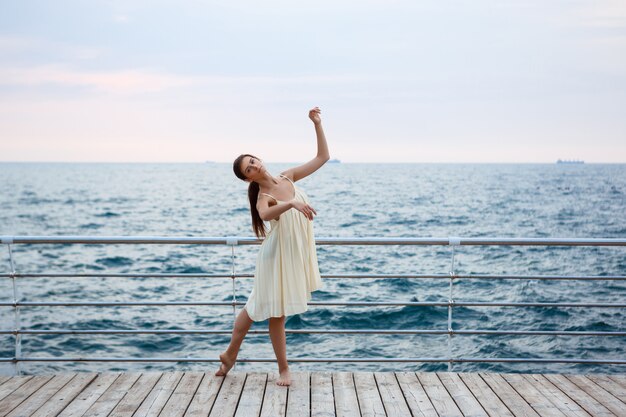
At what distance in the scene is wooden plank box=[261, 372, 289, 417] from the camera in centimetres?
314

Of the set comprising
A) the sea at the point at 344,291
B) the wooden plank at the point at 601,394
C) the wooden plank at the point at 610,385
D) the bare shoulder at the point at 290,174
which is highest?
the bare shoulder at the point at 290,174

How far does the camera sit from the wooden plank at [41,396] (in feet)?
10.4

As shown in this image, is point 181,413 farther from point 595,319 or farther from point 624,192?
point 624,192

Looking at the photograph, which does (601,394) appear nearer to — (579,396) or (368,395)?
(579,396)

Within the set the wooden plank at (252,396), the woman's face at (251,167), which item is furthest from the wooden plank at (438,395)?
the woman's face at (251,167)

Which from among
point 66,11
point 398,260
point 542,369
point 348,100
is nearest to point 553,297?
point 542,369

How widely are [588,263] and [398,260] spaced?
6.37 m

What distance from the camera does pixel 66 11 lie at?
119 ft

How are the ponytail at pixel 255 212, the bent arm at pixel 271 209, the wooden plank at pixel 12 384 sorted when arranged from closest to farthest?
the bent arm at pixel 271 209 → the ponytail at pixel 255 212 → the wooden plank at pixel 12 384

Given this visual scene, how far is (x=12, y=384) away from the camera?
359cm

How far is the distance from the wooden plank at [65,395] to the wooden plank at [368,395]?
68.9 inches

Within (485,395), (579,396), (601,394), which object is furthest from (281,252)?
(601,394)

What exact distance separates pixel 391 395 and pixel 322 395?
0.42 m

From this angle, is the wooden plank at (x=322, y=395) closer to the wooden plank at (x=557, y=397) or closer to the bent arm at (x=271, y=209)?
the bent arm at (x=271, y=209)
